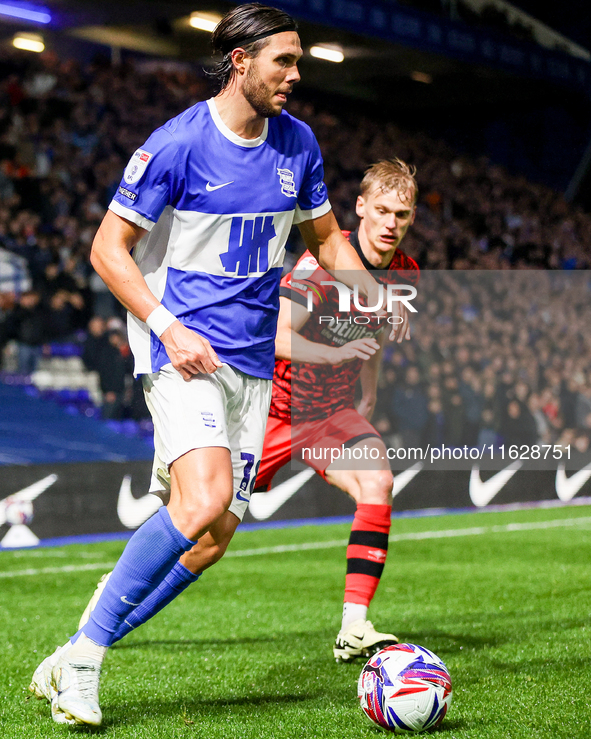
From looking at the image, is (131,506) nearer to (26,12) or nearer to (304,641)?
(304,641)

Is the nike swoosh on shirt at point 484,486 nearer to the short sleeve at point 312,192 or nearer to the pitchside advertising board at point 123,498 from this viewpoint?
the pitchside advertising board at point 123,498

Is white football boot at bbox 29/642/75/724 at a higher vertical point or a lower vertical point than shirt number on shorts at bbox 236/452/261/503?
lower

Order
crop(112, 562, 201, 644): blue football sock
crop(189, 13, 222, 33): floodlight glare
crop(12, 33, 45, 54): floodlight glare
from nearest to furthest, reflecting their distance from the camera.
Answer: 1. crop(112, 562, 201, 644): blue football sock
2. crop(12, 33, 45, 54): floodlight glare
3. crop(189, 13, 222, 33): floodlight glare

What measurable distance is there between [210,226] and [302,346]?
131 cm

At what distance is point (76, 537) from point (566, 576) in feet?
14.9

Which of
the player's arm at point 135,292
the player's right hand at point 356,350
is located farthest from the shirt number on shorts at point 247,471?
the player's right hand at point 356,350

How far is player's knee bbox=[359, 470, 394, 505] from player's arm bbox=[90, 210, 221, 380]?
1573 mm

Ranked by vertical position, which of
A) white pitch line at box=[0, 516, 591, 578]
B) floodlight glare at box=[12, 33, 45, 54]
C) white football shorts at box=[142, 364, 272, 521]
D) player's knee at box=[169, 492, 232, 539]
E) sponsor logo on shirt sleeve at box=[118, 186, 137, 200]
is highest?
floodlight glare at box=[12, 33, 45, 54]

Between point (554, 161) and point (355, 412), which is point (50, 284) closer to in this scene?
point (355, 412)

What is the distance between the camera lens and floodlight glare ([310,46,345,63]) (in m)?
18.3

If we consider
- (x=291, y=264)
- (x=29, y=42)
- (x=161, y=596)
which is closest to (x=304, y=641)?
(x=161, y=596)

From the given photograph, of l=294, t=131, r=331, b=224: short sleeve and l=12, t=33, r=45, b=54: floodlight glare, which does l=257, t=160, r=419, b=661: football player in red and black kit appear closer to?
l=294, t=131, r=331, b=224: short sleeve

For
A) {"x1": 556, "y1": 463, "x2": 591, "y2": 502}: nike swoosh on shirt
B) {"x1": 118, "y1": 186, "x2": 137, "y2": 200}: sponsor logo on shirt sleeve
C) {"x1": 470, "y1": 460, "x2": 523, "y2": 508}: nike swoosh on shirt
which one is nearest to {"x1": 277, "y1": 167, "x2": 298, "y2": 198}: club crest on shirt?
{"x1": 118, "y1": 186, "x2": 137, "y2": 200}: sponsor logo on shirt sleeve

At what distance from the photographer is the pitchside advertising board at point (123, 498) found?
27.3 ft
